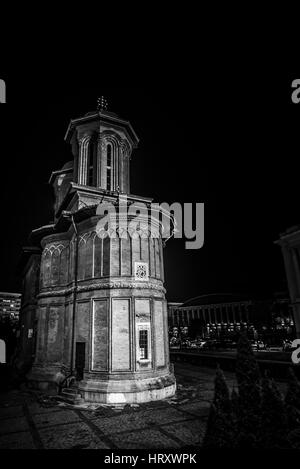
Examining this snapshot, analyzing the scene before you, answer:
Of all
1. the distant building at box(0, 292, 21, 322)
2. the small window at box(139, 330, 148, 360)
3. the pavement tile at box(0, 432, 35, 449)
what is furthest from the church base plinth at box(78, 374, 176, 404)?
the distant building at box(0, 292, 21, 322)

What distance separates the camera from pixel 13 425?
434 inches

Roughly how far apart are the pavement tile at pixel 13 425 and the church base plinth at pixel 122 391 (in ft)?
11.0

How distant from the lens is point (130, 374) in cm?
1454

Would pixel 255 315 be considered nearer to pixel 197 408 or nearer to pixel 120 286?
pixel 197 408

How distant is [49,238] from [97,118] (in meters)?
10.5

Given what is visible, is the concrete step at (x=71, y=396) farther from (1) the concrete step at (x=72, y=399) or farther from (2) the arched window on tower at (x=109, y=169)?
(2) the arched window on tower at (x=109, y=169)

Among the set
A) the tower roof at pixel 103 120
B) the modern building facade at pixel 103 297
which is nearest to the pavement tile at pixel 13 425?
the modern building facade at pixel 103 297

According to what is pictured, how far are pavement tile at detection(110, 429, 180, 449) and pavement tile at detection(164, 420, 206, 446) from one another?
41 centimetres

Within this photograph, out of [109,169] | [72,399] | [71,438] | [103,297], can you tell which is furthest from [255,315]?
[71,438]

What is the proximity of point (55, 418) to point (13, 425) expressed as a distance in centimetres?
163

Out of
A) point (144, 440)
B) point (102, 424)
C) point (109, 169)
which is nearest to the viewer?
point (144, 440)

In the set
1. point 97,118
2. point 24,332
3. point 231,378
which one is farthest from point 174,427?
point 97,118

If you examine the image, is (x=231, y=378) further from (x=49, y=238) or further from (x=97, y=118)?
(x=97, y=118)

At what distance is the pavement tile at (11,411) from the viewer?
12.5 m
